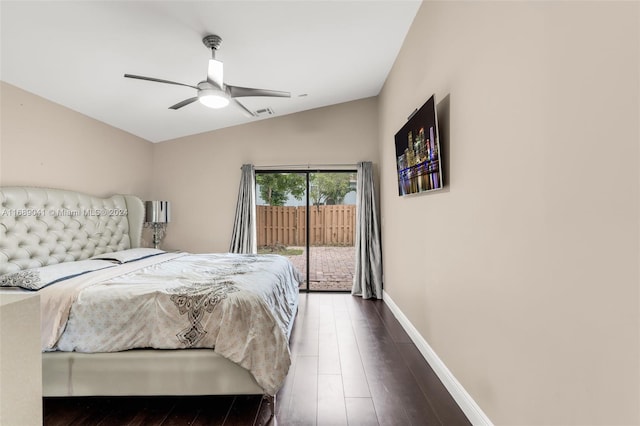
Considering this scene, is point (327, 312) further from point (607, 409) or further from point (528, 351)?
point (607, 409)

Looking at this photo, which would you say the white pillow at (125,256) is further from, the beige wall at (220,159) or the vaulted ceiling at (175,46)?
the vaulted ceiling at (175,46)

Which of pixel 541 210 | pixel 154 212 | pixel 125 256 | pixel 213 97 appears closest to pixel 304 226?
pixel 154 212

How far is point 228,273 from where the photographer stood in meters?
2.63

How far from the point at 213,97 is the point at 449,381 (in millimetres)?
2858

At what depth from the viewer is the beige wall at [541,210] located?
950mm

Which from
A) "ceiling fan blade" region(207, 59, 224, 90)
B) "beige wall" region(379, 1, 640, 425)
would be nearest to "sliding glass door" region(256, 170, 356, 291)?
"ceiling fan blade" region(207, 59, 224, 90)

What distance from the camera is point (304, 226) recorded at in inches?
195

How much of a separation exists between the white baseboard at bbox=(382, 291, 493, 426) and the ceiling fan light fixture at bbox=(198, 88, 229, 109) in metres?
2.75

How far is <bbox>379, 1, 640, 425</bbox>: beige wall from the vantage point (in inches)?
37.4

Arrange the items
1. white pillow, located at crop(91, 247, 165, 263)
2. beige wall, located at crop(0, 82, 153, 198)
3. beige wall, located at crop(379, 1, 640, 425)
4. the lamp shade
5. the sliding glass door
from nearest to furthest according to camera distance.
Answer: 1. beige wall, located at crop(379, 1, 640, 425)
2. beige wall, located at crop(0, 82, 153, 198)
3. white pillow, located at crop(91, 247, 165, 263)
4. the lamp shade
5. the sliding glass door

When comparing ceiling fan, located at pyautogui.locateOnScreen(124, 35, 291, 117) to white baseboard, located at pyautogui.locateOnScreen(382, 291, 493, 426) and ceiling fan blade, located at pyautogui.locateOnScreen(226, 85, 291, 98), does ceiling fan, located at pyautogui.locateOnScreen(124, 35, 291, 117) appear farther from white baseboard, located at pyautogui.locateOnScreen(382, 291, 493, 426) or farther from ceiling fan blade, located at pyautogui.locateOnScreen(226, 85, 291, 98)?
white baseboard, located at pyautogui.locateOnScreen(382, 291, 493, 426)

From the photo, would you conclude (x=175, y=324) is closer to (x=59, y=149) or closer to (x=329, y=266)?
(x=59, y=149)

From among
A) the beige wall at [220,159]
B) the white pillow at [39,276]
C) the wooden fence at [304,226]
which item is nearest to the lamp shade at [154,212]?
the beige wall at [220,159]

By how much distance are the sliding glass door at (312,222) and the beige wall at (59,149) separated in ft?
6.25
